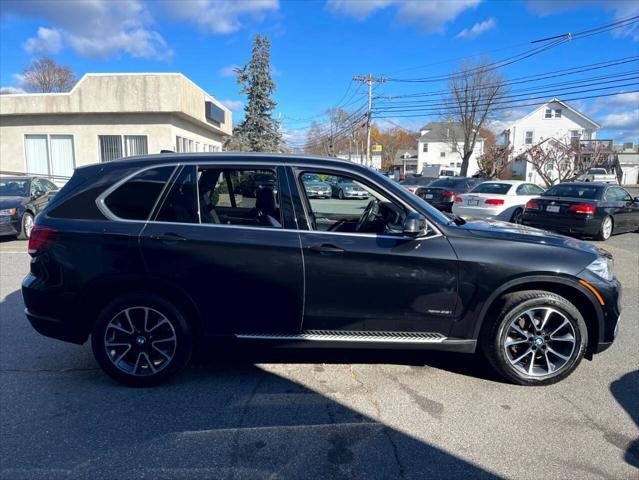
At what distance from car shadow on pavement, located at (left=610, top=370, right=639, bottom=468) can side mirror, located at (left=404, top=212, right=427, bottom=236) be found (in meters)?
1.95

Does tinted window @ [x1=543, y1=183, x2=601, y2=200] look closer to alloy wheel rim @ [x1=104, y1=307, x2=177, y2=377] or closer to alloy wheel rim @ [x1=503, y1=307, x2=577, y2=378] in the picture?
alloy wheel rim @ [x1=503, y1=307, x2=577, y2=378]

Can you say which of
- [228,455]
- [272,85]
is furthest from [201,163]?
[272,85]

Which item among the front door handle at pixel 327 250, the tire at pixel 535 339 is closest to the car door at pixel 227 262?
the front door handle at pixel 327 250

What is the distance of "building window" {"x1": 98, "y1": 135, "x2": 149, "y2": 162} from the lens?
20.1 meters

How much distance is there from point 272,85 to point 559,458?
42.0 m

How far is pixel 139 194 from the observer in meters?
3.56

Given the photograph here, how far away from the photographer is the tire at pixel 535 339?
351 centimetres

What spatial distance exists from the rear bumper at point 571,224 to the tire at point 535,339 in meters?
8.56

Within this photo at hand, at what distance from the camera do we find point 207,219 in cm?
357

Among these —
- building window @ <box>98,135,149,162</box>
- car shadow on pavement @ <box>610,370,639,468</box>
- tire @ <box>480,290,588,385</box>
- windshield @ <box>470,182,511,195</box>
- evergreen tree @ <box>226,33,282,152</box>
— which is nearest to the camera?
car shadow on pavement @ <box>610,370,639,468</box>

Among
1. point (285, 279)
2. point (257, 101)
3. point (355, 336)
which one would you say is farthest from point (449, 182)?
point (257, 101)

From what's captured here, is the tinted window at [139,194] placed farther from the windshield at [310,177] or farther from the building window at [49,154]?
the building window at [49,154]

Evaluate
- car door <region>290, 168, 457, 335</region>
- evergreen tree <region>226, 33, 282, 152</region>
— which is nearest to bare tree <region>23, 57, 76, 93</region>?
evergreen tree <region>226, 33, 282, 152</region>

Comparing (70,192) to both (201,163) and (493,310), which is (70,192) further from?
(493,310)
